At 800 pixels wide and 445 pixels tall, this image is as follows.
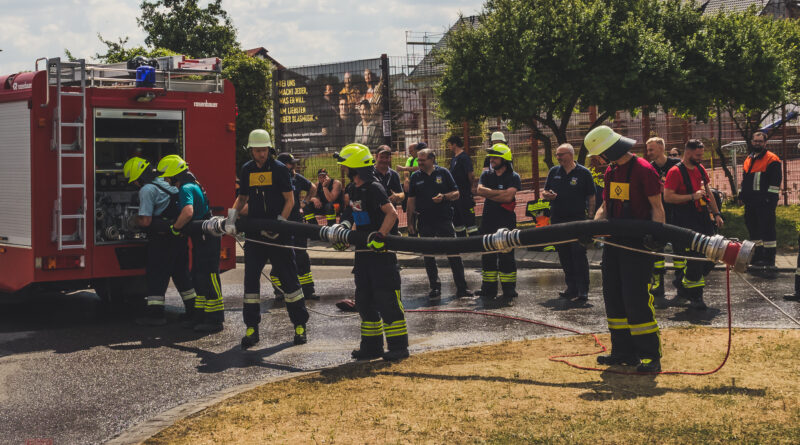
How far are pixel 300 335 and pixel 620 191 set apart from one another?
3.46 metres

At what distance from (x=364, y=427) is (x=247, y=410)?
0.98 meters

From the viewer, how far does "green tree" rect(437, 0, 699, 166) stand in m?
16.5

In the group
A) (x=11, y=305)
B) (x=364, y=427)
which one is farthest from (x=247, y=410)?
(x=11, y=305)

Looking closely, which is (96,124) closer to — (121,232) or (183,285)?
(121,232)

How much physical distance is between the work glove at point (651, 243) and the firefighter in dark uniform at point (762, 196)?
6.00 m

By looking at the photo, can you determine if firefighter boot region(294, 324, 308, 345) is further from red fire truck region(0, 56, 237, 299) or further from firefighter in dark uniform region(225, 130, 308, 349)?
red fire truck region(0, 56, 237, 299)

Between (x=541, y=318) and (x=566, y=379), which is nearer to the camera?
(x=566, y=379)

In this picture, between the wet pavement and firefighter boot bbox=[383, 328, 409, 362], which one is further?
firefighter boot bbox=[383, 328, 409, 362]

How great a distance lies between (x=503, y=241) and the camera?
720 cm

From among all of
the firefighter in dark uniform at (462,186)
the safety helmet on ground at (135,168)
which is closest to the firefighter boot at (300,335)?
the safety helmet on ground at (135,168)

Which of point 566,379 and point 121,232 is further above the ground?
point 121,232

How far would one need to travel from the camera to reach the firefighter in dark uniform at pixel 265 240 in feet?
27.8

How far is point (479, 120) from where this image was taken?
1780 centimetres

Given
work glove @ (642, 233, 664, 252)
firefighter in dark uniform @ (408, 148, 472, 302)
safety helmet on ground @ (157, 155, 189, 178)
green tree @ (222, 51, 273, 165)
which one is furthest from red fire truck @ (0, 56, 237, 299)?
green tree @ (222, 51, 273, 165)
